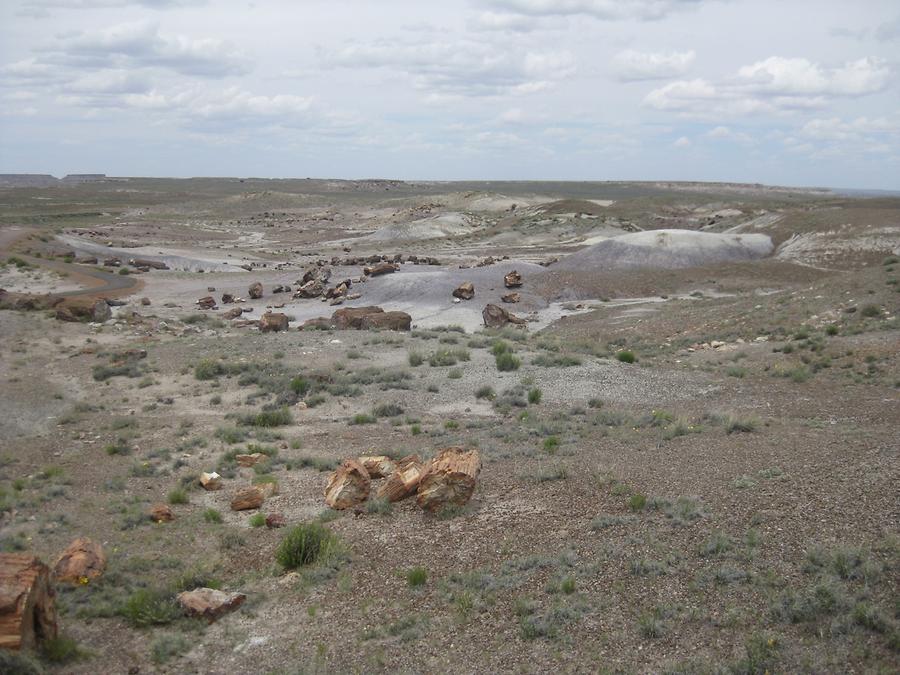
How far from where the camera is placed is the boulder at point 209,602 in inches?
324

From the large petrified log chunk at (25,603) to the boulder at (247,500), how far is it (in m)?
4.07

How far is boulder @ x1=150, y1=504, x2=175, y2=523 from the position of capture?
11.1 metres

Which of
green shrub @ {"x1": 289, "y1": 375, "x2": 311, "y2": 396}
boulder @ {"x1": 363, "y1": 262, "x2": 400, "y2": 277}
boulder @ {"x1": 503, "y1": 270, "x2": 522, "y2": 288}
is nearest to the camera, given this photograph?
green shrub @ {"x1": 289, "y1": 375, "x2": 311, "y2": 396}

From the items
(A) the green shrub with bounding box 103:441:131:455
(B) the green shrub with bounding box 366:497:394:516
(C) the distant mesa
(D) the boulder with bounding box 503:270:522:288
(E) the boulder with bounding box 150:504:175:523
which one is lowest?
(A) the green shrub with bounding box 103:441:131:455

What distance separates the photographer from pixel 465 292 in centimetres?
3931

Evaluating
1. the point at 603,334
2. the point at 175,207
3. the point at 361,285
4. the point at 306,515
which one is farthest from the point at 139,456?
the point at 175,207

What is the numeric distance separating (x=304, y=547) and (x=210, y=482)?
386 cm

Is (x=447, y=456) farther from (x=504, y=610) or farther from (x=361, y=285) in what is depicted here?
(x=361, y=285)

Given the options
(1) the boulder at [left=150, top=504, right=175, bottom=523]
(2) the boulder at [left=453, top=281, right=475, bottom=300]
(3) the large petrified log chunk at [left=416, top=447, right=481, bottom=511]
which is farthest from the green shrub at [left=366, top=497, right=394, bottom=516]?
(2) the boulder at [left=453, top=281, right=475, bottom=300]

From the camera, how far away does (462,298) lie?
3928 cm

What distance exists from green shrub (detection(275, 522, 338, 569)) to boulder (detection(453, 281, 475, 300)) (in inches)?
1182

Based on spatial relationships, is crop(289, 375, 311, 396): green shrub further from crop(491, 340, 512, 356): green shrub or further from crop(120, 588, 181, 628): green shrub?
crop(120, 588, 181, 628): green shrub

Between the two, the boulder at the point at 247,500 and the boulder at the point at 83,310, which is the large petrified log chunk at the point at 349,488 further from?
the boulder at the point at 83,310

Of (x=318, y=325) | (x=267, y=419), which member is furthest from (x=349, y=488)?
(x=318, y=325)
